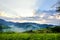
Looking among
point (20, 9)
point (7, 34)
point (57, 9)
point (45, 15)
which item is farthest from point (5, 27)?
point (57, 9)

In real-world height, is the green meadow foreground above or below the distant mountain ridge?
below

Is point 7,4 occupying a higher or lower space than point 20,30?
higher

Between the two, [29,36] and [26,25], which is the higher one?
[26,25]

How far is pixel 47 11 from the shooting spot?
5.39 ft

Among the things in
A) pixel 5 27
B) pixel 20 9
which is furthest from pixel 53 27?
pixel 5 27

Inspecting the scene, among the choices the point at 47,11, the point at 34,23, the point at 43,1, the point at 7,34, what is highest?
the point at 43,1

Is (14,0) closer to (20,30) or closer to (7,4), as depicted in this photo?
(7,4)

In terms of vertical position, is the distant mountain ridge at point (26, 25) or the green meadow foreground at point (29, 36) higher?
the distant mountain ridge at point (26, 25)

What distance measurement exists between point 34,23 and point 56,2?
0.33 meters

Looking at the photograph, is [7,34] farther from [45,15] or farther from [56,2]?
[56,2]

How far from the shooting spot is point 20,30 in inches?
63.8

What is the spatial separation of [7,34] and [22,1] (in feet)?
1.29

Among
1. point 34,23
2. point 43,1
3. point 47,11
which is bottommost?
point 34,23

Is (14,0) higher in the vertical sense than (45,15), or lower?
higher
